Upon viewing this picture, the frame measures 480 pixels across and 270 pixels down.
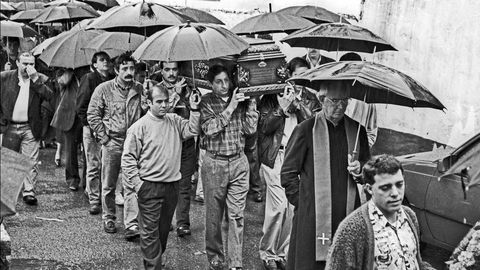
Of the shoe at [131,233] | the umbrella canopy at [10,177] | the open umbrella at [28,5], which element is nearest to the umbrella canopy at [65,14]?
the open umbrella at [28,5]

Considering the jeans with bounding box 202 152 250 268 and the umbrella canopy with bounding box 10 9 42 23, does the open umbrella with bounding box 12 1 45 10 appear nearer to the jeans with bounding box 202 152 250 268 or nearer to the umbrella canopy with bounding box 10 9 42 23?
the umbrella canopy with bounding box 10 9 42 23

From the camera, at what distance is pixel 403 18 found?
37.1 ft

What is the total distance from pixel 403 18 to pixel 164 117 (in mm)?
5006

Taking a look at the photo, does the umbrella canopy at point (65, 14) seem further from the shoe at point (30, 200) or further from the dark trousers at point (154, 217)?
the dark trousers at point (154, 217)

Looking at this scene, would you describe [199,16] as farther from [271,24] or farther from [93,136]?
[93,136]

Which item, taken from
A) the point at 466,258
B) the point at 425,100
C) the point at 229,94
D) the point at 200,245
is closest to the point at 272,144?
the point at 229,94

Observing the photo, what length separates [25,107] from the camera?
398 inches

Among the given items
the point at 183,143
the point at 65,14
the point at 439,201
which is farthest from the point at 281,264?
the point at 65,14

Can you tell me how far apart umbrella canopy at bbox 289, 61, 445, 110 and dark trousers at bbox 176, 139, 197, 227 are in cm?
Answer: 309

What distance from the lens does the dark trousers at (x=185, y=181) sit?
Answer: 357 inches

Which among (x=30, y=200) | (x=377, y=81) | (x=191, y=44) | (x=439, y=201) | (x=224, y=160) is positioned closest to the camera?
(x=377, y=81)

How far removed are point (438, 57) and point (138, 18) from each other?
4.32 metres

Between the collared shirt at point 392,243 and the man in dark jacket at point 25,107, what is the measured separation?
6.25 metres

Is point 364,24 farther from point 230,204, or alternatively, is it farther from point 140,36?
point 230,204
